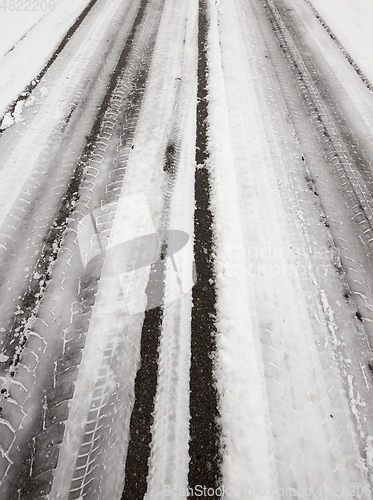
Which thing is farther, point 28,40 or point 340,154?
point 28,40

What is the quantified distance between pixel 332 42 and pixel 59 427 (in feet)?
37.1

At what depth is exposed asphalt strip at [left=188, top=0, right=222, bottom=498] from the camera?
9.48 ft

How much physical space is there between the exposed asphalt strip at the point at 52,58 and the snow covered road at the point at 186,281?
0.14 m

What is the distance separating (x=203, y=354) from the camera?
3.52 metres

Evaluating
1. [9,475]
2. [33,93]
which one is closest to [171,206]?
[9,475]

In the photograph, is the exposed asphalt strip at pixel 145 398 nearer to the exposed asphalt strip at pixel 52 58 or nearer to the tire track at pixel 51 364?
the tire track at pixel 51 364

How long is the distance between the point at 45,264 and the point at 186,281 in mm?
2103

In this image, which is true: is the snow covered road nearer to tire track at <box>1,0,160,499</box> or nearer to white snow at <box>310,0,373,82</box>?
tire track at <box>1,0,160,499</box>

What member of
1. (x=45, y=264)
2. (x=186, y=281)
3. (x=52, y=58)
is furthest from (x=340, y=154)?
(x=52, y=58)

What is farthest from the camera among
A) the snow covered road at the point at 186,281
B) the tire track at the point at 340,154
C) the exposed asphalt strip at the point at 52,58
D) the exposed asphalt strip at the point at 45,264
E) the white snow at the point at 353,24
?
the white snow at the point at 353,24

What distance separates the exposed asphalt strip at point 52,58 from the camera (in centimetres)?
670

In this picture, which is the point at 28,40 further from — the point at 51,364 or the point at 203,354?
the point at 203,354

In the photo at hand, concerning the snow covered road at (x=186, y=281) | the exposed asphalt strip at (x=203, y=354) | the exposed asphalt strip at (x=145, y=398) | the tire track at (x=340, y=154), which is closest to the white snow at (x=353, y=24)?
the snow covered road at (x=186, y=281)

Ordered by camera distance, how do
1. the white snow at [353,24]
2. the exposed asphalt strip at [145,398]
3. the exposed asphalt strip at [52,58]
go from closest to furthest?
the exposed asphalt strip at [145,398], the exposed asphalt strip at [52,58], the white snow at [353,24]
